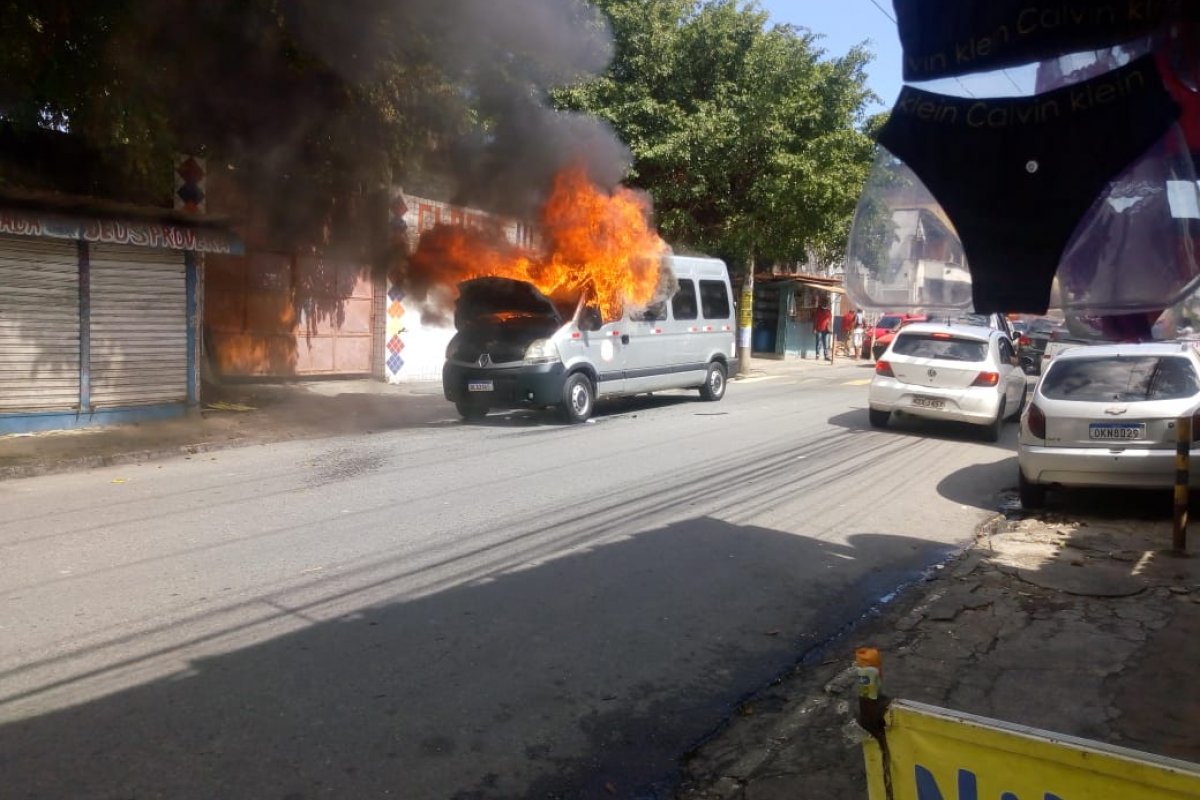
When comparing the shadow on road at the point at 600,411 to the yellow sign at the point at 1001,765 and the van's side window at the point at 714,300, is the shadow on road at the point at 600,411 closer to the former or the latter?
the van's side window at the point at 714,300

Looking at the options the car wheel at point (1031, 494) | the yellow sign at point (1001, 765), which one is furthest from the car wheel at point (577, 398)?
the yellow sign at point (1001, 765)

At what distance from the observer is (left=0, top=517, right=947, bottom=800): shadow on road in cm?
335

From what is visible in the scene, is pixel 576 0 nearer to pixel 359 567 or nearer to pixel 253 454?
pixel 253 454

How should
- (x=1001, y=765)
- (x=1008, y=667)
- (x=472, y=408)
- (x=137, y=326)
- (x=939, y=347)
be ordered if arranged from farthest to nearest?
(x=472, y=408), (x=939, y=347), (x=137, y=326), (x=1008, y=667), (x=1001, y=765)

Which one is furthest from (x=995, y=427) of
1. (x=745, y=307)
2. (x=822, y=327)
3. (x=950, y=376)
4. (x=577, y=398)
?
(x=822, y=327)

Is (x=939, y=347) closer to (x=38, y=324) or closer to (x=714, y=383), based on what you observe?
(x=714, y=383)

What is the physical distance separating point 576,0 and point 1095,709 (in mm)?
10293

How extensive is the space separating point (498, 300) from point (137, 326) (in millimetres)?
4477

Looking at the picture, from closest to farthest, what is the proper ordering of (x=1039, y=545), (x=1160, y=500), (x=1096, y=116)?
(x=1096, y=116)
(x=1039, y=545)
(x=1160, y=500)

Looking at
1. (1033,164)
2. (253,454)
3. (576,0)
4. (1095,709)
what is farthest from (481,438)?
(1033,164)

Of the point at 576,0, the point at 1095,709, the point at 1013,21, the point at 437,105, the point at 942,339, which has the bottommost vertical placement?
the point at 1095,709

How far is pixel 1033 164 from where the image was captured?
2.94 meters

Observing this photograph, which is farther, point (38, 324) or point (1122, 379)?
point (38, 324)

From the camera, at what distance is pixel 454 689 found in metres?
4.10
